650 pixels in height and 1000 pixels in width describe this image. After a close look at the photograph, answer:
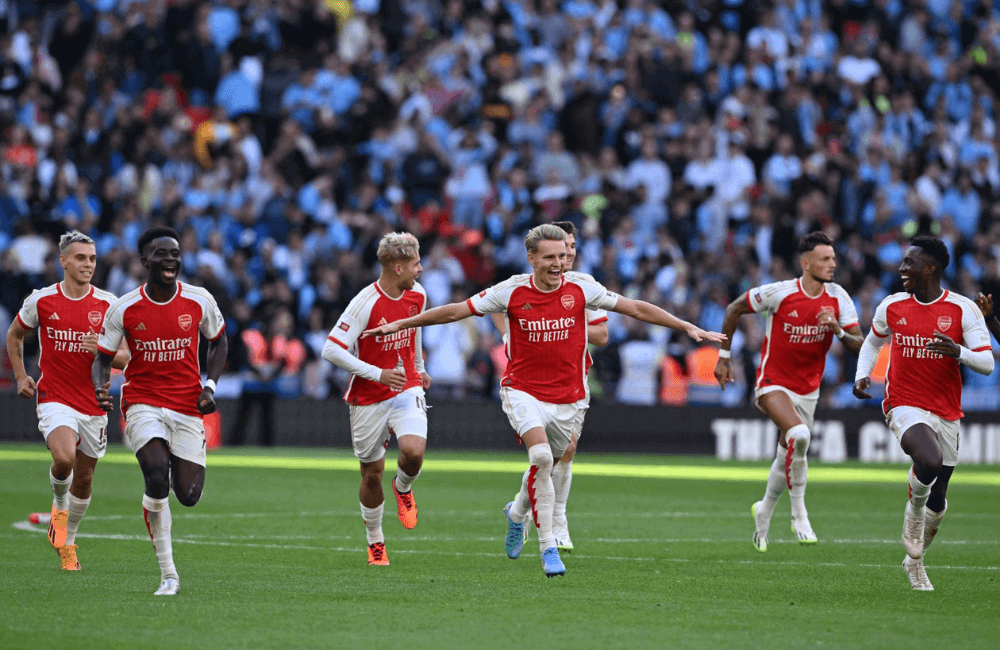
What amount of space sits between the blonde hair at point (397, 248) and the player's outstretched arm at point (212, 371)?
1.72 m

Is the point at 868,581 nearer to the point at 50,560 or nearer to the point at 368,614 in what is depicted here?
the point at 368,614

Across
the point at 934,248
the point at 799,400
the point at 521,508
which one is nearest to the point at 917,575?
the point at 934,248

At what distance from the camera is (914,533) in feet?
35.1

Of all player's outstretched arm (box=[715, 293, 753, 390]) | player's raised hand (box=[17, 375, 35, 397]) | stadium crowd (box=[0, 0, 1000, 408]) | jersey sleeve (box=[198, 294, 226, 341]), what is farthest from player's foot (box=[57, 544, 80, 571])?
stadium crowd (box=[0, 0, 1000, 408])

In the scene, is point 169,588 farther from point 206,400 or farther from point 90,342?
point 90,342

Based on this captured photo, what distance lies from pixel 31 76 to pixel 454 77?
7685 millimetres

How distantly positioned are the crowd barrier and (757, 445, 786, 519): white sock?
11161mm

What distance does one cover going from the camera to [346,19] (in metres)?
29.7

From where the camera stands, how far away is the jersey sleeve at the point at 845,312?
13591 mm

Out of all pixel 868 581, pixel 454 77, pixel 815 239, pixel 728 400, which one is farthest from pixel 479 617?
pixel 454 77

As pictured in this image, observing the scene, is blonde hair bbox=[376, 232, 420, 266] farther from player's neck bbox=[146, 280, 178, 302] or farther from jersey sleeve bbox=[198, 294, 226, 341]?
player's neck bbox=[146, 280, 178, 302]

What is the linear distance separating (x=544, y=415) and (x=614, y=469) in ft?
37.6

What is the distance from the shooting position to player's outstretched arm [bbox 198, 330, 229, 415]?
397 inches

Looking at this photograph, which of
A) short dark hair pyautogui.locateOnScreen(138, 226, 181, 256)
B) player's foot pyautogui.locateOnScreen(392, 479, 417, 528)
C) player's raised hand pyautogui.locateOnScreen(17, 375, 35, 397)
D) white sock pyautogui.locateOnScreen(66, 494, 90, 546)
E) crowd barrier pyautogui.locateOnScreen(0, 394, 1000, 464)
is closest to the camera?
short dark hair pyautogui.locateOnScreen(138, 226, 181, 256)
